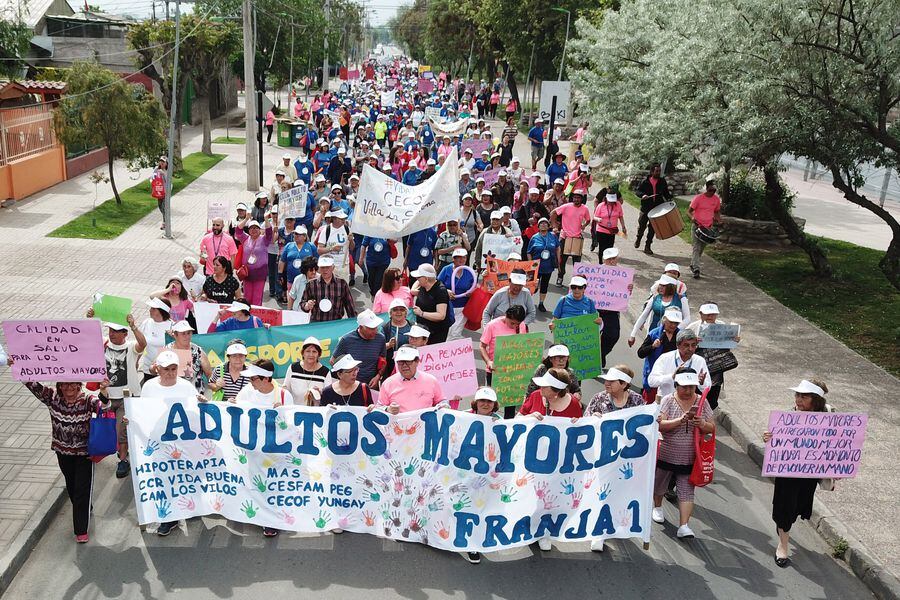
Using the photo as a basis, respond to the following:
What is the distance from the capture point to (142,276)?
52.1ft

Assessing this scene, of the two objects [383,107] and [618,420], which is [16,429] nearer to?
[618,420]

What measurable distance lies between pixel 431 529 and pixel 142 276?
34.9 feet

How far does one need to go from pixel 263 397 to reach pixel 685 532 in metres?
3.64

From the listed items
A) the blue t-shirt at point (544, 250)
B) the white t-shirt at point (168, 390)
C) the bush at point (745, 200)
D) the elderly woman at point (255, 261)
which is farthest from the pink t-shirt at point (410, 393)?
the bush at point (745, 200)

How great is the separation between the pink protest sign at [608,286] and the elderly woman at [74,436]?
19.4ft

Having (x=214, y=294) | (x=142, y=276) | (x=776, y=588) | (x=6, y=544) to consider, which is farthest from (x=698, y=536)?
(x=142, y=276)

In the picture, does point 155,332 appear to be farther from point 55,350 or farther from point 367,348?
point 367,348

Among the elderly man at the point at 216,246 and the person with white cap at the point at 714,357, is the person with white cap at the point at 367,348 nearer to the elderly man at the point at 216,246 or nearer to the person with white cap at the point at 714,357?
the person with white cap at the point at 714,357

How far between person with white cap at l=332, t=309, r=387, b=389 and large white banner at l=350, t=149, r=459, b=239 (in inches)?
187

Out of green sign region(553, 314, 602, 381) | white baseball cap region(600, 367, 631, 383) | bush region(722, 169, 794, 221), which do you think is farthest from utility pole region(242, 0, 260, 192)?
white baseball cap region(600, 367, 631, 383)

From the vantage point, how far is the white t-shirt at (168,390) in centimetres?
711

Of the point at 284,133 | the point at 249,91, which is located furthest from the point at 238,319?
the point at 284,133

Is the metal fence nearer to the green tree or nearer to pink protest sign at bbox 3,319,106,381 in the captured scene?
the green tree

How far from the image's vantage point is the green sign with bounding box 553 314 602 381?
9562mm
